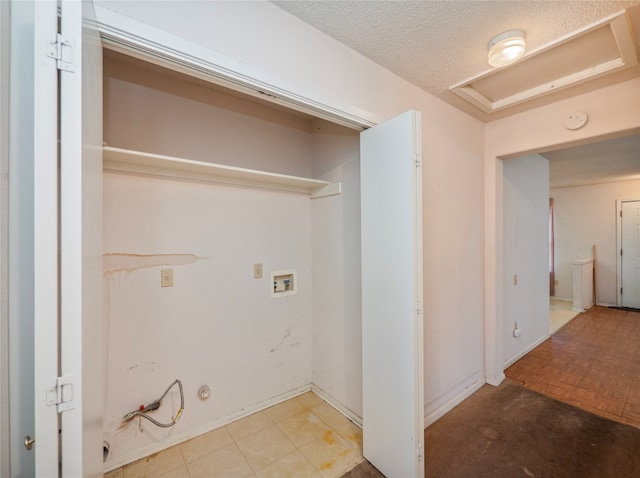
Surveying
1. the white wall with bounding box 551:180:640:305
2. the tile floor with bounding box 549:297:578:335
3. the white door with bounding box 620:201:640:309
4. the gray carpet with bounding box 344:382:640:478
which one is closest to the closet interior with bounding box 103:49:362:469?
the gray carpet with bounding box 344:382:640:478

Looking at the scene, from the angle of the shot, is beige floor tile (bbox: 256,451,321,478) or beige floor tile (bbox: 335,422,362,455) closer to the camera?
beige floor tile (bbox: 256,451,321,478)

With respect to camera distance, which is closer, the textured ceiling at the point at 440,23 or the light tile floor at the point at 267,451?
the textured ceiling at the point at 440,23

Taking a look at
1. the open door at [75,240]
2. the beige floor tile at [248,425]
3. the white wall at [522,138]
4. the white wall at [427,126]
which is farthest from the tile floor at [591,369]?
the open door at [75,240]

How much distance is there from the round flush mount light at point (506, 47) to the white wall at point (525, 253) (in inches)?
61.9

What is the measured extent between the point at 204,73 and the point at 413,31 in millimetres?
1101

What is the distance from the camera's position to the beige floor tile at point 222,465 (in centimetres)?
159

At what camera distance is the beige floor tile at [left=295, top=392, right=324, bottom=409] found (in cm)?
225

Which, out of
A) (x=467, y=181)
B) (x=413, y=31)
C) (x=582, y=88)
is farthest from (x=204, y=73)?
(x=582, y=88)

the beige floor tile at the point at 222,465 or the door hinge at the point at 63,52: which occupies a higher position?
the door hinge at the point at 63,52

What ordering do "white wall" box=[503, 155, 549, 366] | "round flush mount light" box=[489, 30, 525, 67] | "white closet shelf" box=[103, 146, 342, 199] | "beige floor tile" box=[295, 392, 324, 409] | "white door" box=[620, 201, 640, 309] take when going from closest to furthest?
"round flush mount light" box=[489, 30, 525, 67] < "white closet shelf" box=[103, 146, 342, 199] < "beige floor tile" box=[295, 392, 324, 409] < "white wall" box=[503, 155, 549, 366] < "white door" box=[620, 201, 640, 309]

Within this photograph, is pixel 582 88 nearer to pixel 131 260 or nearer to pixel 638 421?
pixel 638 421

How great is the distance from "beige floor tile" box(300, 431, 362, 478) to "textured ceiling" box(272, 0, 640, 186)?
8.17ft

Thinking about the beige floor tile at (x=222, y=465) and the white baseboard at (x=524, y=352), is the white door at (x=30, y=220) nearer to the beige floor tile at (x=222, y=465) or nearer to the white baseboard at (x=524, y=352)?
the beige floor tile at (x=222, y=465)

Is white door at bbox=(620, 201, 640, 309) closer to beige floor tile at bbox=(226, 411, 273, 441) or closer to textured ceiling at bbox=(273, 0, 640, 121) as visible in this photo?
textured ceiling at bbox=(273, 0, 640, 121)
